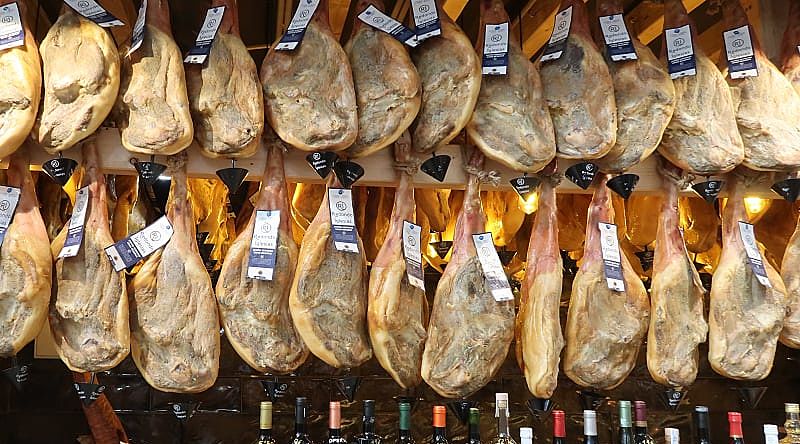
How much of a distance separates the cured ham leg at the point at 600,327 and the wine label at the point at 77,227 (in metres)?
1.58

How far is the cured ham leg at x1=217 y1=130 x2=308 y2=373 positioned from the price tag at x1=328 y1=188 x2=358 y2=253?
0.51 feet

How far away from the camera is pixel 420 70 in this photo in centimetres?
261

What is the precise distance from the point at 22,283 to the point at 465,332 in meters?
A: 1.32

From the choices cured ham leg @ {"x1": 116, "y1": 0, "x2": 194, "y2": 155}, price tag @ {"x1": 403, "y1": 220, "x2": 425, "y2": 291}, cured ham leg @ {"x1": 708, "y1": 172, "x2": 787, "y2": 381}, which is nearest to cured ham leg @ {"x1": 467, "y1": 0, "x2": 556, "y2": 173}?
price tag @ {"x1": 403, "y1": 220, "x2": 425, "y2": 291}

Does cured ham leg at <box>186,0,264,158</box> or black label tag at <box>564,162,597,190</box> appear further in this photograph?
black label tag at <box>564,162,597,190</box>

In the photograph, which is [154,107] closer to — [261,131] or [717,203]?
[261,131]

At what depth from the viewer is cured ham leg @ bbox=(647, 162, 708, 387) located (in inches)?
104

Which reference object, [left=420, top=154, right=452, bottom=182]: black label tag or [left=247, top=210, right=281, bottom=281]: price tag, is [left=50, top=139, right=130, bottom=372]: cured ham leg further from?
[left=420, top=154, right=452, bottom=182]: black label tag

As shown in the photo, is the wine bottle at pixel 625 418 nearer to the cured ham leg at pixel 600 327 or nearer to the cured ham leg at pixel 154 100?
the cured ham leg at pixel 600 327

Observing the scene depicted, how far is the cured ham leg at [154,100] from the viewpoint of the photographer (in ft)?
7.42

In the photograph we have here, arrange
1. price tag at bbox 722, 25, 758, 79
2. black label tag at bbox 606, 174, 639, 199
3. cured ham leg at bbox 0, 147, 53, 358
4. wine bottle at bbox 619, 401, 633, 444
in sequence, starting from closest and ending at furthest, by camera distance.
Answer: cured ham leg at bbox 0, 147, 53, 358
black label tag at bbox 606, 174, 639, 199
price tag at bbox 722, 25, 758, 79
wine bottle at bbox 619, 401, 633, 444

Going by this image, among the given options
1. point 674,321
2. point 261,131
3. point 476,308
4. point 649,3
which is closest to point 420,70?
point 261,131

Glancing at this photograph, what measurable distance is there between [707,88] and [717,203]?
5.32ft

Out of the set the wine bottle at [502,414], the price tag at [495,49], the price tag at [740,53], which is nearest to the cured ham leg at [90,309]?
the price tag at [495,49]
